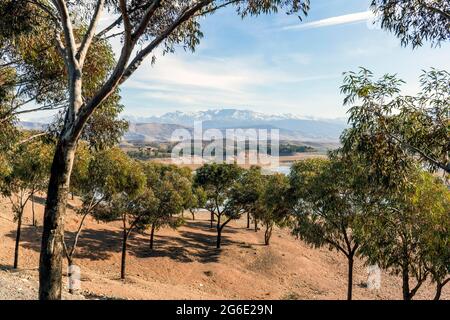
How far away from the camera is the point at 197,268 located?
30.2 m

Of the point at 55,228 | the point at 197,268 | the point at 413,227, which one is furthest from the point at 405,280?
the point at 197,268

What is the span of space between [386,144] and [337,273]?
2552cm

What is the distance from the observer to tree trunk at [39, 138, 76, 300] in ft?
26.2

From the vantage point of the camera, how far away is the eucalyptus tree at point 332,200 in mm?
17891

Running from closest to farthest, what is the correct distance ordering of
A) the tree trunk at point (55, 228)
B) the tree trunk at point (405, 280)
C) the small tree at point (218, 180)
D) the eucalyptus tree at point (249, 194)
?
the tree trunk at point (55, 228), the tree trunk at point (405, 280), the eucalyptus tree at point (249, 194), the small tree at point (218, 180)

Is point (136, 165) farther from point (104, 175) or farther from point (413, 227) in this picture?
point (413, 227)

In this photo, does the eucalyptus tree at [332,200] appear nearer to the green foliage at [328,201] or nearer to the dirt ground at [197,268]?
the green foliage at [328,201]

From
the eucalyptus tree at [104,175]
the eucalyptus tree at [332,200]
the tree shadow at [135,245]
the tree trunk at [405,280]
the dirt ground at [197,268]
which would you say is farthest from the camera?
the tree shadow at [135,245]

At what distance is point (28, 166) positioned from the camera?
20.1m

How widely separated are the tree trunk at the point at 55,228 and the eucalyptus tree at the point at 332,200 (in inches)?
472

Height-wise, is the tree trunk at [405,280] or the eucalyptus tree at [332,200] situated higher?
the eucalyptus tree at [332,200]

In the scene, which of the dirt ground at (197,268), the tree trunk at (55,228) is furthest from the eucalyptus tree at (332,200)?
the tree trunk at (55,228)

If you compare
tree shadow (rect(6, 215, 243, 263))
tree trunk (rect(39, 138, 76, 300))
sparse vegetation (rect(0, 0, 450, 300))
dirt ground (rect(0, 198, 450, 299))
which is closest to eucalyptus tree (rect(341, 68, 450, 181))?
sparse vegetation (rect(0, 0, 450, 300))

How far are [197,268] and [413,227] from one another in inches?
793
